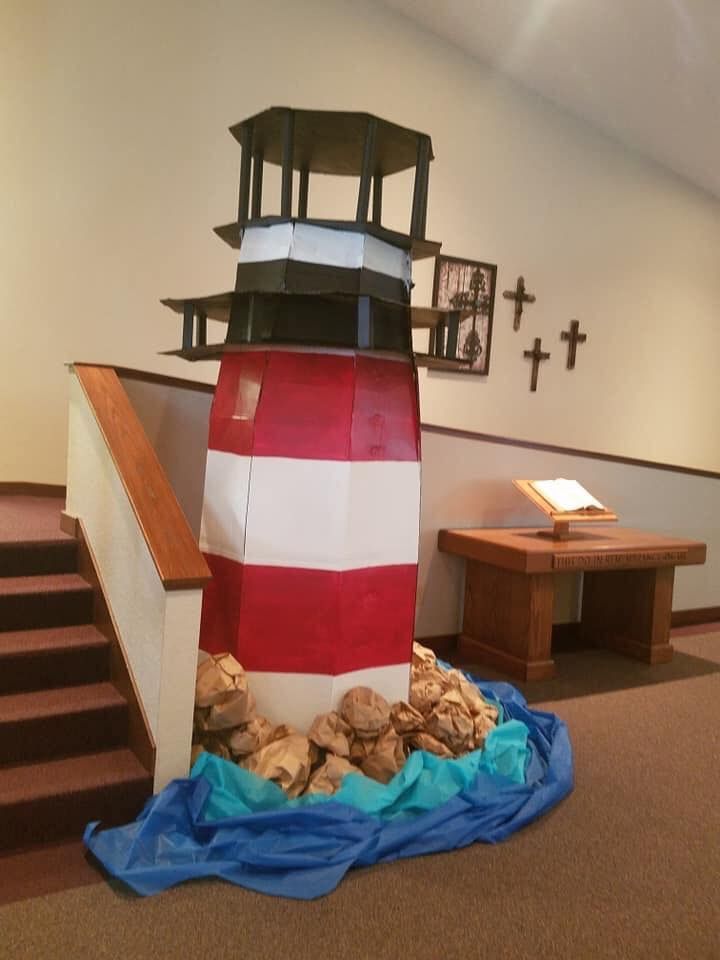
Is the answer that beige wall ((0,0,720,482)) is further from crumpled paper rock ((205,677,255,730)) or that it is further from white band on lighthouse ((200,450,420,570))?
crumpled paper rock ((205,677,255,730))

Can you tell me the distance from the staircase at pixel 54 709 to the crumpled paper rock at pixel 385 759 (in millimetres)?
718

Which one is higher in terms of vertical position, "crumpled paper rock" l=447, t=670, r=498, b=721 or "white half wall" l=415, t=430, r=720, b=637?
"white half wall" l=415, t=430, r=720, b=637

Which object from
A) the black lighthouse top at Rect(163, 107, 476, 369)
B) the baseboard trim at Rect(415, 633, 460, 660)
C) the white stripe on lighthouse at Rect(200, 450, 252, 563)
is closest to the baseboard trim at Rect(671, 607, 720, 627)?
the baseboard trim at Rect(415, 633, 460, 660)

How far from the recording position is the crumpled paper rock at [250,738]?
251cm

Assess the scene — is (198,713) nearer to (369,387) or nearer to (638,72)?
(369,387)

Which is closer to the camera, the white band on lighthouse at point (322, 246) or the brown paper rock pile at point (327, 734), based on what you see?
the brown paper rock pile at point (327, 734)

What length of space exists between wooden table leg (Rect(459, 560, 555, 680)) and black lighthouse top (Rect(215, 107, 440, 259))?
6.25 ft

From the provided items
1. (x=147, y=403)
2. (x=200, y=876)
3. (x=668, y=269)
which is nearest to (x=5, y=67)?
(x=147, y=403)

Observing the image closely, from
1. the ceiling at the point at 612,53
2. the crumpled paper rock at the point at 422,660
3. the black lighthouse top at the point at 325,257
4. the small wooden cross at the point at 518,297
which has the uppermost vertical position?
the ceiling at the point at 612,53

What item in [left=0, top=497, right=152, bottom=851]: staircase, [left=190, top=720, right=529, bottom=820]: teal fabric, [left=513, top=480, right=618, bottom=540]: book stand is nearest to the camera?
[left=0, top=497, right=152, bottom=851]: staircase

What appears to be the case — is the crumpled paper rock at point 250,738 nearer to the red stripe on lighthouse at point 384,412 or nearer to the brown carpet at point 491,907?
the brown carpet at point 491,907

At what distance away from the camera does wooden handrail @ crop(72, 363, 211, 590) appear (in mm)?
2264

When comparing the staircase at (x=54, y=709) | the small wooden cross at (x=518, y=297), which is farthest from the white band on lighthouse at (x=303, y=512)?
→ the small wooden cross at (x=518, y=297)

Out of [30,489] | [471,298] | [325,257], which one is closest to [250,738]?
[325,257]
